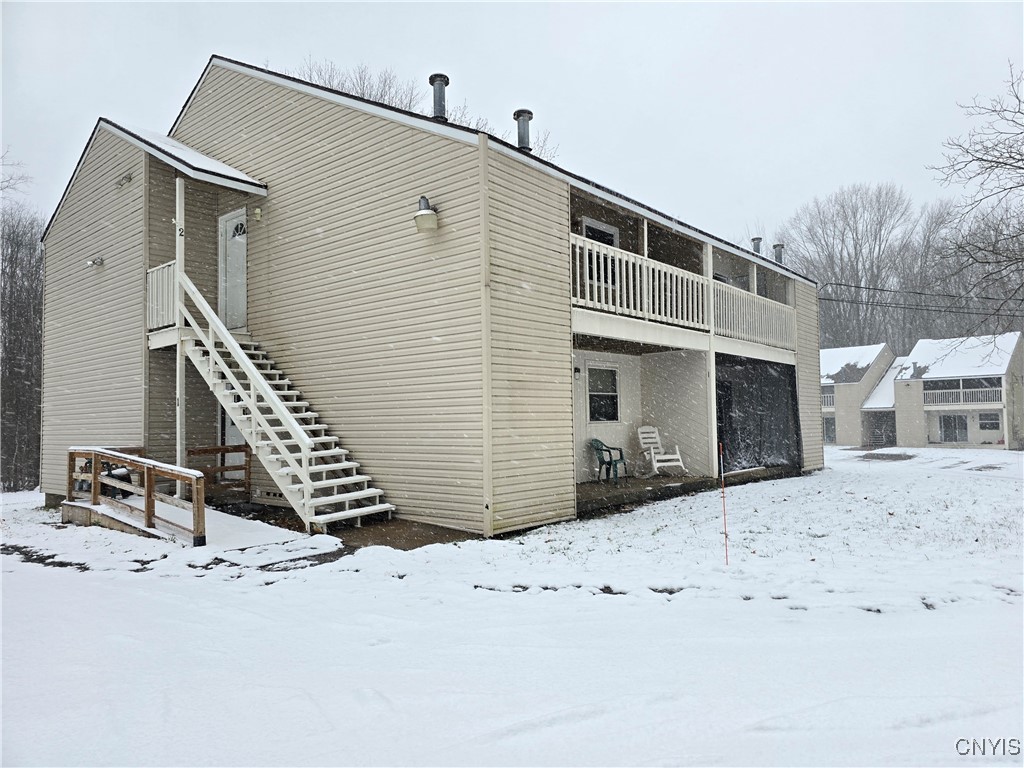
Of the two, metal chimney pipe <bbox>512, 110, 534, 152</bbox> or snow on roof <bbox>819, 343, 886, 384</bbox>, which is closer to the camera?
metal chimney pipe <bbox>512, 110, 534, 152</bbox>

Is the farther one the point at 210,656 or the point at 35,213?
the point at 35,213

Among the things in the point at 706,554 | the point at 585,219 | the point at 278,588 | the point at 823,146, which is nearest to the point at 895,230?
the point at 585,219

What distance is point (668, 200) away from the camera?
143 meters

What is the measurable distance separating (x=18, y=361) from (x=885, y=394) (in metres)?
37.8

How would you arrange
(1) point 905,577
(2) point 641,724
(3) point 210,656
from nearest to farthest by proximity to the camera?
(2) point 641,724 → (3) point 210,656 → (1) point 905,577

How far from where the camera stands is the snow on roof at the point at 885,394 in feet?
111

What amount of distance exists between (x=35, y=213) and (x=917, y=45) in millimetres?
31961

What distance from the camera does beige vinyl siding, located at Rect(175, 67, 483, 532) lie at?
25.9 feet

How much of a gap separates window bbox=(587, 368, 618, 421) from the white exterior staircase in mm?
4899

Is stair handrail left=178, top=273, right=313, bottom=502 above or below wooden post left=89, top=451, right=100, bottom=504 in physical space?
above

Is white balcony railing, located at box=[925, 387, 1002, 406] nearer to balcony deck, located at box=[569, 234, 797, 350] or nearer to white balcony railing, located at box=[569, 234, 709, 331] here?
balcony deck, located at box=[569, 234, 797, 350]

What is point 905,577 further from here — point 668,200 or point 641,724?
point 668,200

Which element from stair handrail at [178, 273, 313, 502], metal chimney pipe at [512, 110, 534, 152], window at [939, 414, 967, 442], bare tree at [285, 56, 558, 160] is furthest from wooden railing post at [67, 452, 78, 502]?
window at [939, 414, 967, 442]

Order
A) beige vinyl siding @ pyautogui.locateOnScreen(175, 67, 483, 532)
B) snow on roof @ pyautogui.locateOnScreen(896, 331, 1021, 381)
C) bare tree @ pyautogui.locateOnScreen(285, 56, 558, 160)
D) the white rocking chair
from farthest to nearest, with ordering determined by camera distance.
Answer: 1. snow on roof @ pyautogui.locateOnScreen(896, 331, 1021, 381)
2. bare tree @ pyautogui.locateOnScreen(285, 56, 558, 160)
3. the white rocking chair
4. beige vinyl siding @ pyautogui.locateOnScreen(175, 67, 483, 532)
